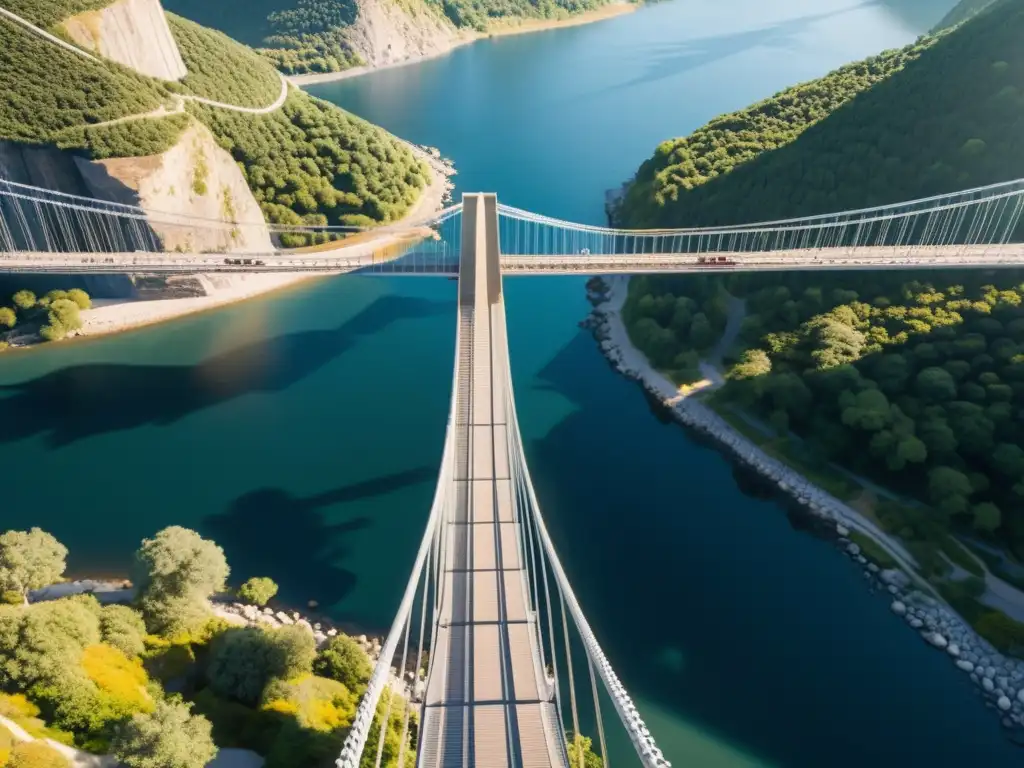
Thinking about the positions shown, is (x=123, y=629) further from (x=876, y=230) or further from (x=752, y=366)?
(x=876, y=230)

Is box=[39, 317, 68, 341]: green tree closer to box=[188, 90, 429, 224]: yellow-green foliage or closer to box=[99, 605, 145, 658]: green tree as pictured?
box=[188, 90, 429, 224]: yellow-green foliage

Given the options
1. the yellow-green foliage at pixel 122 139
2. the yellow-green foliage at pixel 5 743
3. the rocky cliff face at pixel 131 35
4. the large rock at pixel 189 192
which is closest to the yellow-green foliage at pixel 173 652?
the yellow-green foliage at pixel 5 743

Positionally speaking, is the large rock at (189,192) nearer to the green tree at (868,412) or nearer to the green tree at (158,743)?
the green tree at (158,743)

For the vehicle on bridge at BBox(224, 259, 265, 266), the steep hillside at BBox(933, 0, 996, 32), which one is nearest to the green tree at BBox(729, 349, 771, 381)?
the vehicle on bridge at BBox(224, 259, 265, 266)

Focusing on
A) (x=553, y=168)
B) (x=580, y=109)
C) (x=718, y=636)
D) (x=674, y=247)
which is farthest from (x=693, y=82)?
(x=718, y=636)

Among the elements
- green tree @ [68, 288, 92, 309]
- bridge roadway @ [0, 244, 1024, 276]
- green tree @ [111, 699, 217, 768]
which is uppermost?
bridge roadway @ [0, 244, 1024, 276]

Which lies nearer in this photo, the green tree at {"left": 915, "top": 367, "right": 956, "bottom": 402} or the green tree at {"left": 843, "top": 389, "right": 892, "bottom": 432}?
the green tree at {"left": 843, "top": 389, "right": 892, "bottom": 432}
